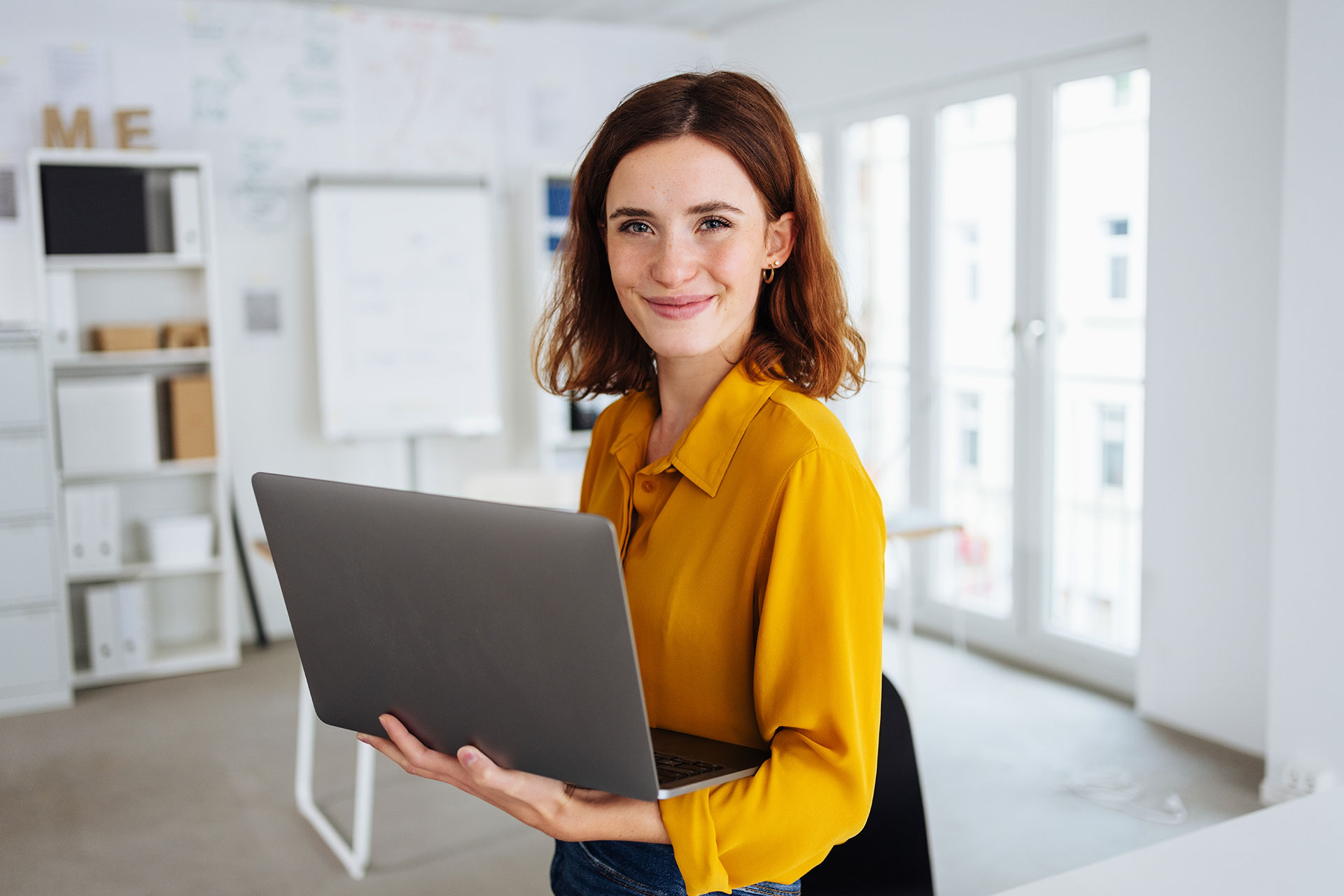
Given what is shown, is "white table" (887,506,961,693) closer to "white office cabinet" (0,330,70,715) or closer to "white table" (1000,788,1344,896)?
"white table" (1000,788,1344,896)

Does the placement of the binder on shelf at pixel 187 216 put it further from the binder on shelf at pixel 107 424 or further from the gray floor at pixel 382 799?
the gray floor at pixel 382 799

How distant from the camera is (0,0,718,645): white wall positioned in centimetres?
448

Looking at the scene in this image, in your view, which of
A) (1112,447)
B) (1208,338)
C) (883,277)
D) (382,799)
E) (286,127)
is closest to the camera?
(382,799)

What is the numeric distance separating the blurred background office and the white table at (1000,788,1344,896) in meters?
1.69

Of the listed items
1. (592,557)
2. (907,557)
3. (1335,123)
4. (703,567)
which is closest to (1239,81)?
(1335,123)

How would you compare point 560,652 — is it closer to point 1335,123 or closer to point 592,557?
point 592,557

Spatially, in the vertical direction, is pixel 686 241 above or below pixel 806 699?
above

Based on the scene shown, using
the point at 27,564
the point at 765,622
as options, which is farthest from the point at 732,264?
the point at 27,564

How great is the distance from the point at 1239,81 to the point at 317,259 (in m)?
3.51

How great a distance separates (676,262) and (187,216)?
3.93 metres

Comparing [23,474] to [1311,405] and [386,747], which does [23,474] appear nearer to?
[386,747]

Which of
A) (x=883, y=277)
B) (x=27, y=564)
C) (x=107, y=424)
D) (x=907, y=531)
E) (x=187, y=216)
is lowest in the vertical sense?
(x=27, y=564)

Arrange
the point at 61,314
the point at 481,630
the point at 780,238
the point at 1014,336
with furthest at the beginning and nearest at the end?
1. the point at 61,314
2. the point at 1014,336
3. the point at 780,238
4. the point at 481,630

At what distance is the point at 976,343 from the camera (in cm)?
449
